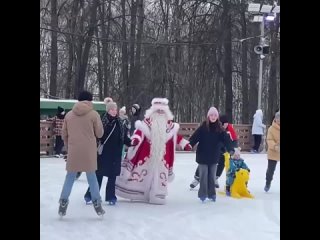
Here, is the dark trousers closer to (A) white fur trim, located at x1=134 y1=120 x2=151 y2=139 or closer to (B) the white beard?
(B) the white beard

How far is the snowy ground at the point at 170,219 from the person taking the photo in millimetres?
6031

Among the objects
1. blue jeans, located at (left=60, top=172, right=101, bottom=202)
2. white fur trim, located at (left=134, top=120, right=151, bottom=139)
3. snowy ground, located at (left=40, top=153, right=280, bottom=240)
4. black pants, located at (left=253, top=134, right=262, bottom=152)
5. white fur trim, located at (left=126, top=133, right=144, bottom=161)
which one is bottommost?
snowy ground, located at (left=40, top=153, right=280, bottom=240)

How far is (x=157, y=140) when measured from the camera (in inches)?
317

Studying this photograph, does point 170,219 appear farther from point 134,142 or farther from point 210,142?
point 210,142

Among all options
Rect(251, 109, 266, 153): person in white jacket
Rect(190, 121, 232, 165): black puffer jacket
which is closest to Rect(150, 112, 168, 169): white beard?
Rect(190, 121, 232, 165): black puffer jacket

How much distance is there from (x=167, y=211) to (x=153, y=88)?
2018 cm

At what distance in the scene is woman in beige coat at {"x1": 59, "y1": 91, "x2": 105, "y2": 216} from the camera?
646 cm

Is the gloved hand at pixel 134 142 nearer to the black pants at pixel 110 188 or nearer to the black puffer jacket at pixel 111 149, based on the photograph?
the black puffer jacket at pixel 111 149

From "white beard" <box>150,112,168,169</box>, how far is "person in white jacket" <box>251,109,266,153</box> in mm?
10262

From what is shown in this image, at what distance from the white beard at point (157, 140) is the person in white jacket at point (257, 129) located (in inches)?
404

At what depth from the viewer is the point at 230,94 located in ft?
94.9

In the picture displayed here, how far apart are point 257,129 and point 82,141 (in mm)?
12281
